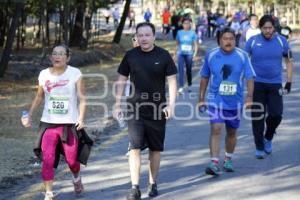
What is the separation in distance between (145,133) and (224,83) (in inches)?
54.3

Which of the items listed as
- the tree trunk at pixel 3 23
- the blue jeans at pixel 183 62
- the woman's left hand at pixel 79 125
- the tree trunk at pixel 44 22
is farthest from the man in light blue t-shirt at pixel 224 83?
the tree trunk at pixel 3 23

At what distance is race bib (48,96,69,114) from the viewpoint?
716 cm

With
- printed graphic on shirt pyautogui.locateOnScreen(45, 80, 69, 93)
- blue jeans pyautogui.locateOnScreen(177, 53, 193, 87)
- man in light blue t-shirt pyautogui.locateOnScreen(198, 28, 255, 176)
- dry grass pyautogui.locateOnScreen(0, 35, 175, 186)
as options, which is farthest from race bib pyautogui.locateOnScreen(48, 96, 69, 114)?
blue jeans pyautogui.locateOnScreen(177, 53, 193, 87)

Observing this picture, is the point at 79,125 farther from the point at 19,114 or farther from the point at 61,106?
the point at 19,114

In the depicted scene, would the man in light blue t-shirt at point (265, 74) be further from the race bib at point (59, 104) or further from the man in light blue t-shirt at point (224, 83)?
the race bib at point (59, 104)

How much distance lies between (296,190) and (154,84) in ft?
6.30

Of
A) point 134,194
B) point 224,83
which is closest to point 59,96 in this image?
point 134,194

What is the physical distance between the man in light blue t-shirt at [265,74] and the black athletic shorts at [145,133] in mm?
2322

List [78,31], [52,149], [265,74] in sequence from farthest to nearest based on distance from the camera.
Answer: [78,31]
[265,74]
[52,149]

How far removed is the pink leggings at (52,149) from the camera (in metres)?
7.04

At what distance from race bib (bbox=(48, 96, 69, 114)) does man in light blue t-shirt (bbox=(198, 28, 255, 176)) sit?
1.89 m

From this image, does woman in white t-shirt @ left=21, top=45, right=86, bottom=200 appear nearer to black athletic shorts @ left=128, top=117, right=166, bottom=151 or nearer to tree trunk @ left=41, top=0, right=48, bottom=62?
black athletic shorts @ left=128, top=117, right=166, bottom=151

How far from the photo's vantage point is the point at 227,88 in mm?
8227

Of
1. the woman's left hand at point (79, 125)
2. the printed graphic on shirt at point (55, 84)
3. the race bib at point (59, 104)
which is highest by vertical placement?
the printed graphic on shirt at point (55, 84)
